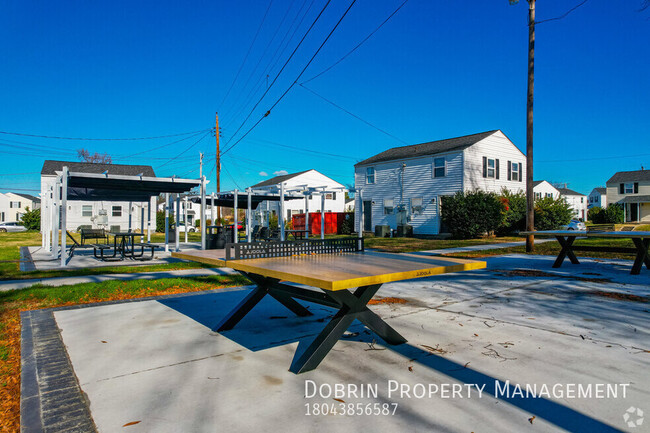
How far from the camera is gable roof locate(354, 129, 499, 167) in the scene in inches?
890

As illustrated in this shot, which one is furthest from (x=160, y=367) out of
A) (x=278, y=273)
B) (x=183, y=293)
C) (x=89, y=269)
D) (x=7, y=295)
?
(x=89, y=269)

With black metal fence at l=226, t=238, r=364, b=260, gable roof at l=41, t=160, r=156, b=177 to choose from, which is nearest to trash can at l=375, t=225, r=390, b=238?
black metal fence at l=226, t=238, r=364, b=260

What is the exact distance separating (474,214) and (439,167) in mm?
4308

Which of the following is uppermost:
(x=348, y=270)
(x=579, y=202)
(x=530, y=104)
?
(x=530, y=104)

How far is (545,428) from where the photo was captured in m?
2.11

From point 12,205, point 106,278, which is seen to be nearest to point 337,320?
point 106,278

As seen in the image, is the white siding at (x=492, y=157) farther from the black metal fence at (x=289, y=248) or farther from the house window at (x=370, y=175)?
the black metal fence at (x=289, y=248)

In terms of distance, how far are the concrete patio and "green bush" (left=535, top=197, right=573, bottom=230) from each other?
18.5 meters

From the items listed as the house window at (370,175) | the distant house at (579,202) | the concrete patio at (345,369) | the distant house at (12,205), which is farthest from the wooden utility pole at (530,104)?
the distant house at (12,205)

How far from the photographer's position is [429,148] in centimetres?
2447

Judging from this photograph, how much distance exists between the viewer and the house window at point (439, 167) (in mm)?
22891

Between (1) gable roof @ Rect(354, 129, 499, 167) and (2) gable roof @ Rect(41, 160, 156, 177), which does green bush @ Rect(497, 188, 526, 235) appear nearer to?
(1) gable roof @ Rect(354, 129, 499, 167)

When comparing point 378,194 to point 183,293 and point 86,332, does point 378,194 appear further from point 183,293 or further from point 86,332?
point 86,332

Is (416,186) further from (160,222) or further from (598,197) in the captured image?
(598,197)
